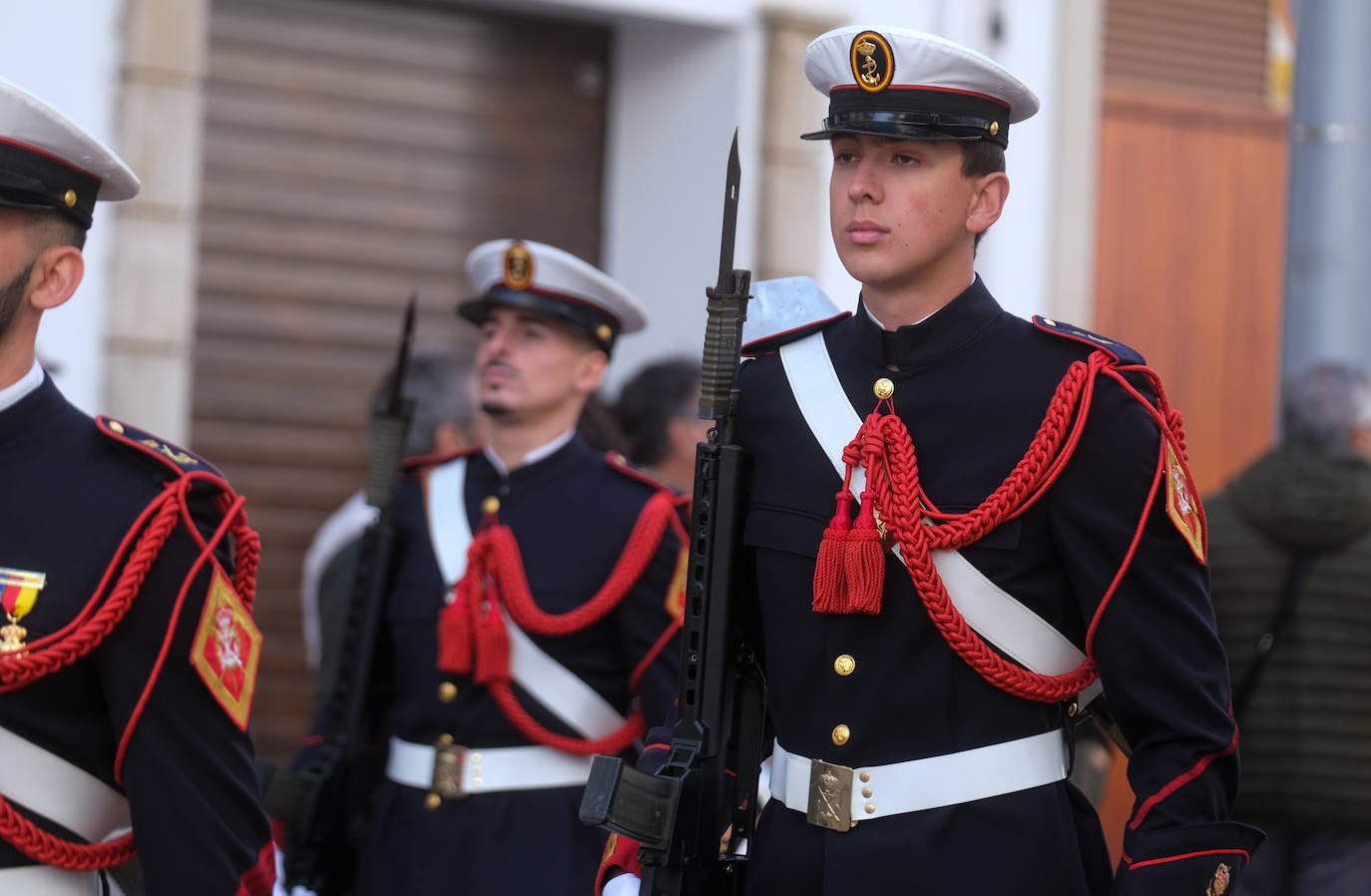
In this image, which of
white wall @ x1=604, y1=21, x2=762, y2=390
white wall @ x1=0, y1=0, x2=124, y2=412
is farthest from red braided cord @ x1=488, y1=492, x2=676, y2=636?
white wall @ x1=604, y1=21, x2=762, y2=390

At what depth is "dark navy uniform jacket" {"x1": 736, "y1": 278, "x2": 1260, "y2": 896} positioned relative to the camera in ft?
8.93

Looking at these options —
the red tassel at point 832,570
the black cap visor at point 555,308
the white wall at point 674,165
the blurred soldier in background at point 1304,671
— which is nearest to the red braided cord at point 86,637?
the red tassel at point 832,570

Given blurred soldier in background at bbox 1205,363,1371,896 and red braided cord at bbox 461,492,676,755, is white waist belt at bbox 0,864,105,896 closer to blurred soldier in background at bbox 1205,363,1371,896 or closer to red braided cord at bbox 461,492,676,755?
red braided cord at bbox 461,492,676,755

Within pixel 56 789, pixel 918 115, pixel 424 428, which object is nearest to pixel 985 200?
pixel 918 115

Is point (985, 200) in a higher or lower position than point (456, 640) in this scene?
higher

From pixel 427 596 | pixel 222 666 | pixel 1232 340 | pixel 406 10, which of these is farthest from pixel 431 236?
pixel 222 666

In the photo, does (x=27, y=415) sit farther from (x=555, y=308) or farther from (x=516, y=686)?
(x=555, y=308)

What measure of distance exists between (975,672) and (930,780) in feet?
0.54

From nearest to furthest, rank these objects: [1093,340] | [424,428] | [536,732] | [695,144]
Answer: [1093,340], [536,732], [424,428], [695,144]

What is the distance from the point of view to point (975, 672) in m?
2.83

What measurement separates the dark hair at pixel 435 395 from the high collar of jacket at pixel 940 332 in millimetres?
3260

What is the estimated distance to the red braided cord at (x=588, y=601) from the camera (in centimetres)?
435

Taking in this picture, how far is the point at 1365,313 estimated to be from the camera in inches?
225

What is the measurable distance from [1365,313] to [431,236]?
11.0ft
